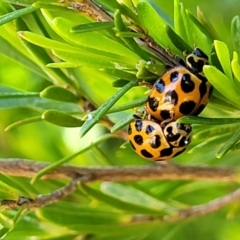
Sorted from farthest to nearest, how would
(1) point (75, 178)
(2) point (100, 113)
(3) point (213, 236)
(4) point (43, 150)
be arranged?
(3) point (213, 236) < (4) point (43, 150) < (1) point (75, 178) < (2) point (100, 113)

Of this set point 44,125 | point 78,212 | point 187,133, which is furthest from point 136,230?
point 44,125

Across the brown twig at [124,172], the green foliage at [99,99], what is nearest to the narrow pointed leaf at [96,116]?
the green foliage at [99,99]

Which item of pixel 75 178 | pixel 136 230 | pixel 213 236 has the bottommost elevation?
pixel 213 236

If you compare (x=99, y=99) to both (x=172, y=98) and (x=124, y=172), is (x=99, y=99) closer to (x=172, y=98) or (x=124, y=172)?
(x=124, y=172)

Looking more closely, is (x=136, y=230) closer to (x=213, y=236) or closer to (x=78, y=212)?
(x=78, y=212)

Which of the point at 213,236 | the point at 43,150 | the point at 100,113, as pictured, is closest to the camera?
the point at 100,113

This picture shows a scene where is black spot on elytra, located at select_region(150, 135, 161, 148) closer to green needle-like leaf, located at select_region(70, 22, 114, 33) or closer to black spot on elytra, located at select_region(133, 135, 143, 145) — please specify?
black spot on elytra, located at select_region(133, 135, 143, 145)

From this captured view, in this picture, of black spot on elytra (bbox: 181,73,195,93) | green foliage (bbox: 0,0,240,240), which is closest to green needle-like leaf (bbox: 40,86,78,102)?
green foliage (bbox: 0,0,240,240)
